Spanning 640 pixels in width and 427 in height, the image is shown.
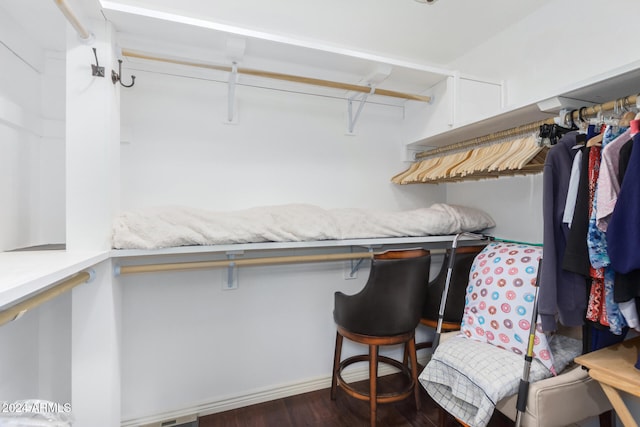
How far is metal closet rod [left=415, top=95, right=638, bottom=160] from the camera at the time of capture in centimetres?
103

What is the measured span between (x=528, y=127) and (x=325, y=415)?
191cm

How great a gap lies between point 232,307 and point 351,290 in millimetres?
797

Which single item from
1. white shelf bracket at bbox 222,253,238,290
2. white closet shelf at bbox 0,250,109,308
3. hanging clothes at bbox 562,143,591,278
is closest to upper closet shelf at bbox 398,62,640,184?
hanging clothes at bbox 562,143,591,278

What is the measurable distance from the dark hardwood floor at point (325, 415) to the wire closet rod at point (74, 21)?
1.94 metres

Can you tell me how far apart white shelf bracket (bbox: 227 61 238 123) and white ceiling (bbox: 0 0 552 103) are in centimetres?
8

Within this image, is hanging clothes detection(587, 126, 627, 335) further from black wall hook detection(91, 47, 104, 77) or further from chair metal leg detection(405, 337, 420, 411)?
black wall hook detection(91, 47, 104, 77)

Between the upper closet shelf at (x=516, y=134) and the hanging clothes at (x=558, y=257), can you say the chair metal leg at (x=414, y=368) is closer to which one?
the hanging clothes at (x=558, y=257)

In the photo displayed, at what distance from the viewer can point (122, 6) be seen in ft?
3.76

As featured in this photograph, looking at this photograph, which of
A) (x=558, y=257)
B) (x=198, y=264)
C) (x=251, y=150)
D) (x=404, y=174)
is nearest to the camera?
(x=558, y=257)

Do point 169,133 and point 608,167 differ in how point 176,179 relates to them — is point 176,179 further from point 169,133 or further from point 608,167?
point 608,167

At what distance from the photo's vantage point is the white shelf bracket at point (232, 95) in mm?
1440

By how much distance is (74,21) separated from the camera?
99cm

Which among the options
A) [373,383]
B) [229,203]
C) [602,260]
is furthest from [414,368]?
[229,203]

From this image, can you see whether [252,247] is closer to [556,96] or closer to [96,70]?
[96,70]
